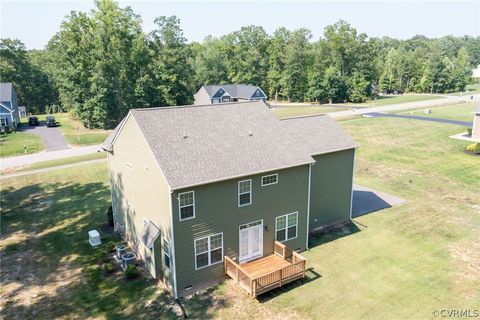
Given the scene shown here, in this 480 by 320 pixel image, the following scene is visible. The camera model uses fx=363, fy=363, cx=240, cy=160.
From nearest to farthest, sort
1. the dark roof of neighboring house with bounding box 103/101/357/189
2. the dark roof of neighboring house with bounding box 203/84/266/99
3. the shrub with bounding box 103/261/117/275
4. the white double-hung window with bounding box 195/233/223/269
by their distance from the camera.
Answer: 1. the dark roof of neighboring house with bounding box 103/101/357/189
2. the white double-hung window with bounding box 195/233/223/269
3. the shrub with bounding box 103/261/117/275
4. the dark roof of neighboring house with bounding box 203/84/266/99

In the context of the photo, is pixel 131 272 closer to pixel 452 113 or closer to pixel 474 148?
pixel 474 148

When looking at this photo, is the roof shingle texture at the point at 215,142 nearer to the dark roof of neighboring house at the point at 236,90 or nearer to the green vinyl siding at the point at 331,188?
the green vinyl siding at the point at 331,188

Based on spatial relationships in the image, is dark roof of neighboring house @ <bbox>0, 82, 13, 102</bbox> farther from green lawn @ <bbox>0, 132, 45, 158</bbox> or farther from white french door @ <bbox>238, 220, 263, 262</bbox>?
white french door @ <bbox>238, 220, 263, 262</bbox>

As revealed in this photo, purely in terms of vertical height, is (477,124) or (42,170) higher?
(477,124)

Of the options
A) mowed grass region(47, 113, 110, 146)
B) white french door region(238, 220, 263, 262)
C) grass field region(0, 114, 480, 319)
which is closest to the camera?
grass field region(0, 114, 480, 319)

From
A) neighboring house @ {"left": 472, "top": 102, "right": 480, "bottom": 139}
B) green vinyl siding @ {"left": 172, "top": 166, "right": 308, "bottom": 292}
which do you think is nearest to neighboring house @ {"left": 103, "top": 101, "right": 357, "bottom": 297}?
green vinyl siding @ {"left": 172, "top": 166, "right": 308, "bottom": 292}

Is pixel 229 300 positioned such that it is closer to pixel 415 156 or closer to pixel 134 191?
pixel 134 191

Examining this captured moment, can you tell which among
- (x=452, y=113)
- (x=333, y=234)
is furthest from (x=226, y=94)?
(x=333, y=234)
